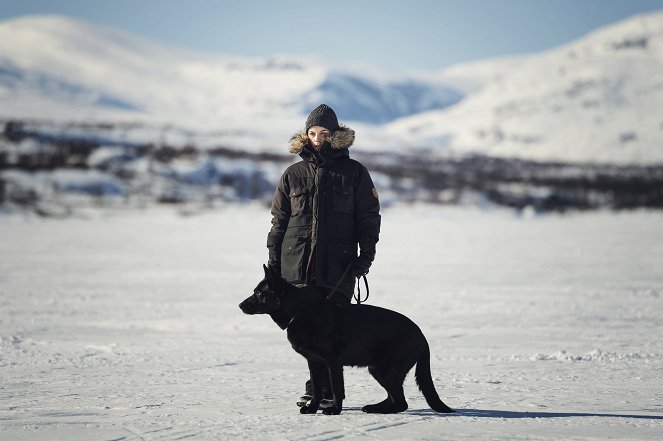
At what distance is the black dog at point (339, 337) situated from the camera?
209 inches

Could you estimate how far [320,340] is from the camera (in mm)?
5305

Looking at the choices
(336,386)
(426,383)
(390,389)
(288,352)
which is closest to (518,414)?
(426,383)

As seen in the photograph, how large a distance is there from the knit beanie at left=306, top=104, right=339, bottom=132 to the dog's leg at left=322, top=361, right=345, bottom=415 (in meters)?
1.77

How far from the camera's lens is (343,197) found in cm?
562

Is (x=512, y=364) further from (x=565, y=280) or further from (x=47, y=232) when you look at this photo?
(x=47, y=232)

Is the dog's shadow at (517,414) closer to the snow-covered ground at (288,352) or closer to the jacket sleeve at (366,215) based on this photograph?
the snow-covered ground at (288,352)

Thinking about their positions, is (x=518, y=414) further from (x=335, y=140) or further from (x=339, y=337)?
(x=335, y=140)

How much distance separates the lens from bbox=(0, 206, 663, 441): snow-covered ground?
5293mm

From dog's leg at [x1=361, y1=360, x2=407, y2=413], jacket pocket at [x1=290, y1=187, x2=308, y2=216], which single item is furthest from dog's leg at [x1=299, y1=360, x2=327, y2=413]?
jacket pocket at [x1=290, y1=187, x2=308, y2=216]

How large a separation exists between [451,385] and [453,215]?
163ft

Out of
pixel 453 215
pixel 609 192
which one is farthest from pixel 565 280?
pixel 609 192

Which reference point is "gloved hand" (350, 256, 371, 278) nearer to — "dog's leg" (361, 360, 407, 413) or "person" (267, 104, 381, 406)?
"person" (267, 104, 381, 406)

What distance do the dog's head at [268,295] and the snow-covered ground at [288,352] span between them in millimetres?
811

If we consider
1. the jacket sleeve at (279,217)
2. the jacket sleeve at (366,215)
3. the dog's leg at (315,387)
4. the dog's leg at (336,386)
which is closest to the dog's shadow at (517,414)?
the dog's leg at (336,386)
